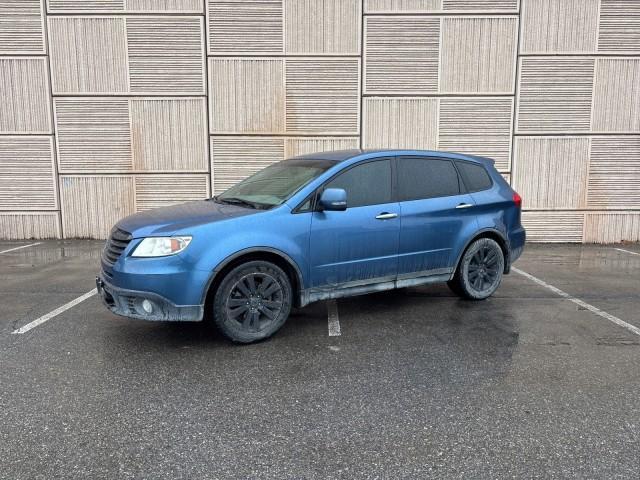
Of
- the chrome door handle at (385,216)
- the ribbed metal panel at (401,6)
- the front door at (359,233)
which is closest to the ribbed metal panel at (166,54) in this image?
the ribbed metal panel at (401,6)

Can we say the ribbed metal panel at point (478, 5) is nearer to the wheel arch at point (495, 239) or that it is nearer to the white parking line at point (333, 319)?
the wheel arch at point (495, 239)

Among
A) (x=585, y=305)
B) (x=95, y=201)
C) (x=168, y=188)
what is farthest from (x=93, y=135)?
(x=585, y=305)

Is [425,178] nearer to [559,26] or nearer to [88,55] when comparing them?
[559,26]

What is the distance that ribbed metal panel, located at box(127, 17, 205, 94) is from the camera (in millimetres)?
10234

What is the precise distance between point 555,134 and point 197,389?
30.8ft

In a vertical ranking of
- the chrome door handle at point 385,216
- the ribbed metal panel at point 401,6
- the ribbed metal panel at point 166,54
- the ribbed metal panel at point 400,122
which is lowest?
the chrome door handle at point 385,216

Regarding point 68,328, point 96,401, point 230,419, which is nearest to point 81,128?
point 68,328

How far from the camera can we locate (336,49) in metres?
10.3

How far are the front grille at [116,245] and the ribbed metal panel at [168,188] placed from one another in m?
5.86

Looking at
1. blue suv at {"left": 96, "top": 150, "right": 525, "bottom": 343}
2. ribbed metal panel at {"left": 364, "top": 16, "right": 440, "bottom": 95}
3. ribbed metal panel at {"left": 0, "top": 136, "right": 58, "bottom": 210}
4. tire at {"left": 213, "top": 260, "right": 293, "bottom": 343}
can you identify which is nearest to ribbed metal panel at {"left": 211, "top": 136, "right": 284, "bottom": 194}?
ribbed metal panel at {"left": 364, "top": 16, "right": 440, "bottom": 95}

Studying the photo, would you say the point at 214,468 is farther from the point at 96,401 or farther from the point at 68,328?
the point at 68,328

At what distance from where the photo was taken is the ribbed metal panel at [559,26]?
1030cm

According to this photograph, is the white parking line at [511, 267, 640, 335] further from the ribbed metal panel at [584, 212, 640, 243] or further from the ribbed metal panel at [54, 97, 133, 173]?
the ribbed metal panel at [54, 97, 133, 173]

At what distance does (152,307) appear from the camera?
4.39 meters
